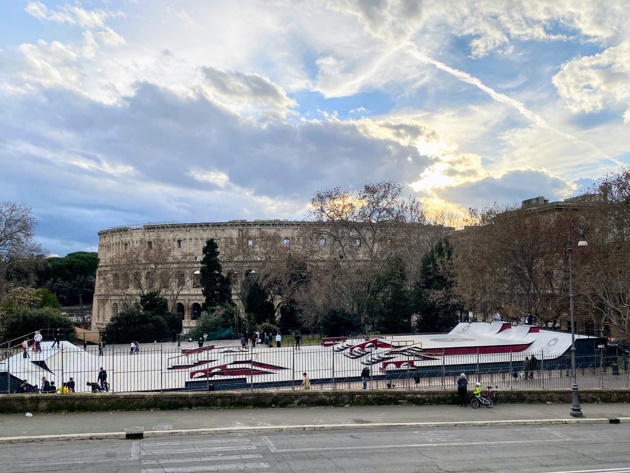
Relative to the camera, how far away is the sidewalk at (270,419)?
1503cm

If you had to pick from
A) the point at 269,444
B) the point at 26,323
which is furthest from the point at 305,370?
the point at 26,323

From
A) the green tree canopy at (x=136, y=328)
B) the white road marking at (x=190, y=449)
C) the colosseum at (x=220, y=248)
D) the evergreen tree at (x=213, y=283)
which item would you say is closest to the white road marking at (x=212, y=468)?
the white road marking at (x=190, y=449)

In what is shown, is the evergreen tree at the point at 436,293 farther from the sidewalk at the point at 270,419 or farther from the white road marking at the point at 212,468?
the white road marking at the point at 212,468

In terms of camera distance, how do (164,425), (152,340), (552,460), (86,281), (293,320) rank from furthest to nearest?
(86,281) < (293,320) < (152,340) < (164,425) < (552,460)

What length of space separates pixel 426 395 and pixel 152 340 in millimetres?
36833

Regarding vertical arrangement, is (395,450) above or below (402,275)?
below

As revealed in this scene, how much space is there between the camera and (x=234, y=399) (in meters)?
18.5

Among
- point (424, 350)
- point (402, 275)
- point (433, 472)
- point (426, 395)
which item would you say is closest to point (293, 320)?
point (402, 275)

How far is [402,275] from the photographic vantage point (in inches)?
2101

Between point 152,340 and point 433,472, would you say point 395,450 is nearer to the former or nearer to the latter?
point 433,472

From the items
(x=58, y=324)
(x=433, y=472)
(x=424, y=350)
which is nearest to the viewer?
(x=433, y=472)

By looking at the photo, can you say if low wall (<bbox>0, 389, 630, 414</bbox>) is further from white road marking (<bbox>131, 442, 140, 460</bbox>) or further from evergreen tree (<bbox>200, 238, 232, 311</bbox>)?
evergreen tree (<bbox>200, 238, 232, 311</bbox>)

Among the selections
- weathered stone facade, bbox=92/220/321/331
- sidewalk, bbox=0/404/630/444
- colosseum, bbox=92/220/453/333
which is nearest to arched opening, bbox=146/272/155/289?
colosseum, bbox=92/220/453/333

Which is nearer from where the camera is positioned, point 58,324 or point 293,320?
point 58,324
